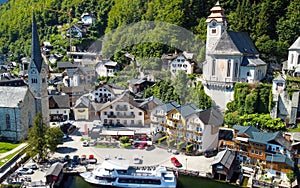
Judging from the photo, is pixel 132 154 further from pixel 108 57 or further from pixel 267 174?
pixel 108 57

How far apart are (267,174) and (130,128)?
30.6 feet

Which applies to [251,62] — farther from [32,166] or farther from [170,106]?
[32,166]

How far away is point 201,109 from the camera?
21000mm

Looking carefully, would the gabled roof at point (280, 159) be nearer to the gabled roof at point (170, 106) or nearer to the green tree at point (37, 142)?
the gabled roof at point (170, 106)

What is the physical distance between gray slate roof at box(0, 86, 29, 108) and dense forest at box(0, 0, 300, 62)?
8.99 m

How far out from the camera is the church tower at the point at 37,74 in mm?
19188

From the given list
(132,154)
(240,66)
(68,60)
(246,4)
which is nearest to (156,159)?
(132,154)

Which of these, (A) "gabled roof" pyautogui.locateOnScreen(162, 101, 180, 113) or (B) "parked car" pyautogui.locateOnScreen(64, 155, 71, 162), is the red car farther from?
(B) "parked car" pyautogui.locateOnScreen(64, 155, 71, 162)

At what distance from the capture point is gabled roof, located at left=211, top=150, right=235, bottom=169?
14477 millimetres

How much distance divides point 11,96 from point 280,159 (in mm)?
15726

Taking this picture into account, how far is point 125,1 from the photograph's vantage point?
1762 inches

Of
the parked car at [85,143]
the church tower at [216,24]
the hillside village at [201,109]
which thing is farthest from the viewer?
the church tower at [216,24]

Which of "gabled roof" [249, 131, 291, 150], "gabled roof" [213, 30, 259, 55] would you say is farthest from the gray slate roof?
"gabled roof" [249, 131, 291, 150]

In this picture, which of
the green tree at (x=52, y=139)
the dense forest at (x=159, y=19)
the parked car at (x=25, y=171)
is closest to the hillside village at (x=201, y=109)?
the dense forest at (x=159, y=19)
